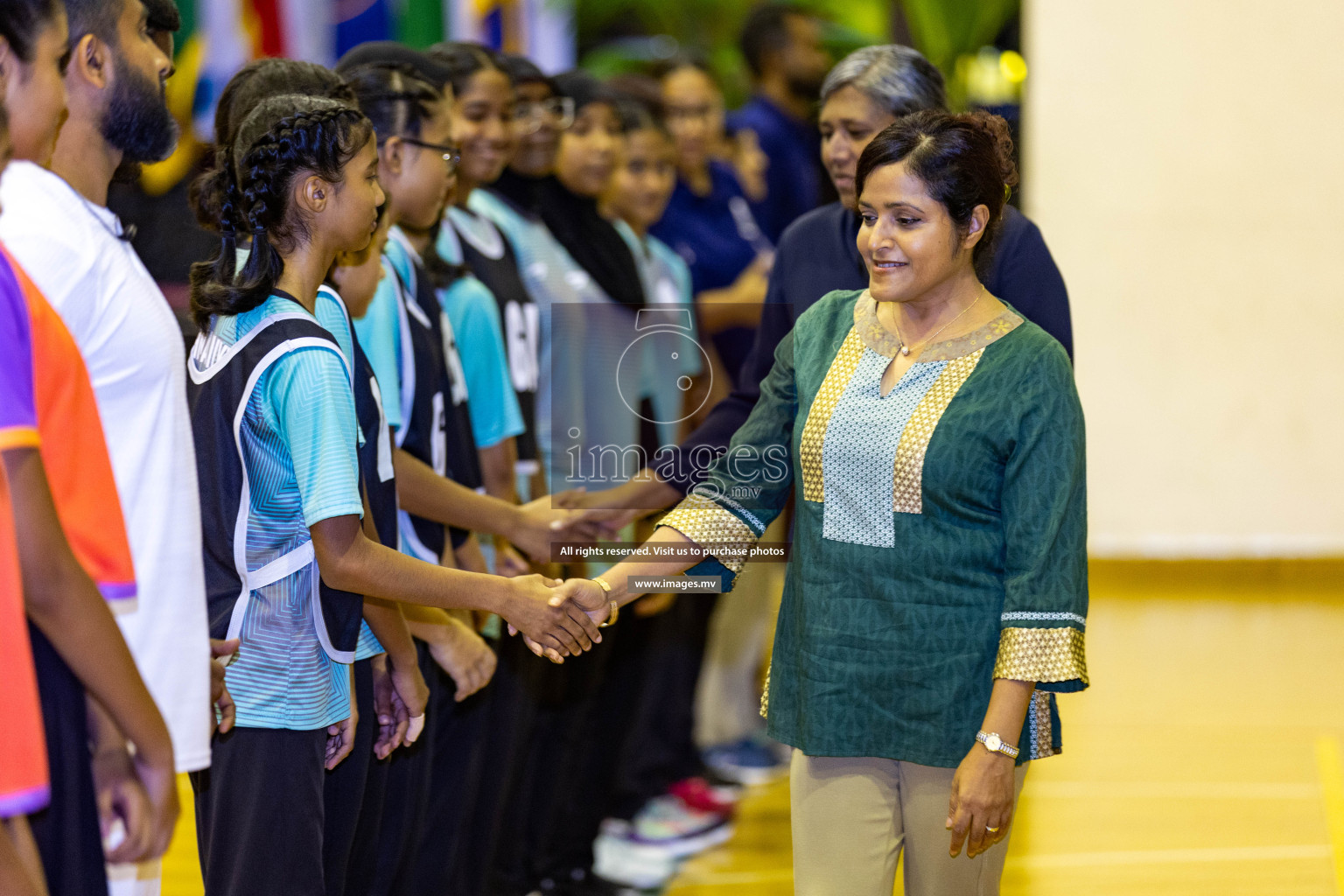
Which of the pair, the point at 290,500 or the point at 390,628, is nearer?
the point at 290,500

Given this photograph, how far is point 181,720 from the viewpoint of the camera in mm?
1511

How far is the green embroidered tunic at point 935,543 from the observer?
180cm

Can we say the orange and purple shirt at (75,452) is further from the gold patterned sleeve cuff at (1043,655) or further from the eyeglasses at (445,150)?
the eyeglasses at (445,150)

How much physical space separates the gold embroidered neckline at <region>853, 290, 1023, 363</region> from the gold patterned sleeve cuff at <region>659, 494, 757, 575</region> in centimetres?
35

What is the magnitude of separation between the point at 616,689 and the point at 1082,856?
1297mm

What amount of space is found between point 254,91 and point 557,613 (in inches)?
38.3

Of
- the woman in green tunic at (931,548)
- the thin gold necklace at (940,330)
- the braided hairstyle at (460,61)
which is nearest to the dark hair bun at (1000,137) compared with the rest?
the woman in green tunic at (931,548)

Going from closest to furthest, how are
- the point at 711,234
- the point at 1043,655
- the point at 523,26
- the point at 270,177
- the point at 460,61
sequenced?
the point at 1043,655
the point at 270,177
the point at 460,61
the point at 711,234
the point at 523,26

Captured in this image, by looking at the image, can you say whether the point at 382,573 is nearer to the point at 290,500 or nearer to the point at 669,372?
the point at 290,500

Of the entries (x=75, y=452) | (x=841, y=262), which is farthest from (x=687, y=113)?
(x=75, y=452)

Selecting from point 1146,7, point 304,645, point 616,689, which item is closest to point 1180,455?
point 1146,7

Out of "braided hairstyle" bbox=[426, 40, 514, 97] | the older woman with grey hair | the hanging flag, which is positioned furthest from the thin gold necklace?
the hanging flag

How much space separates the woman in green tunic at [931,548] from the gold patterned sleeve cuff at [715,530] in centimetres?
12

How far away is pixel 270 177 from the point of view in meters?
1.88
